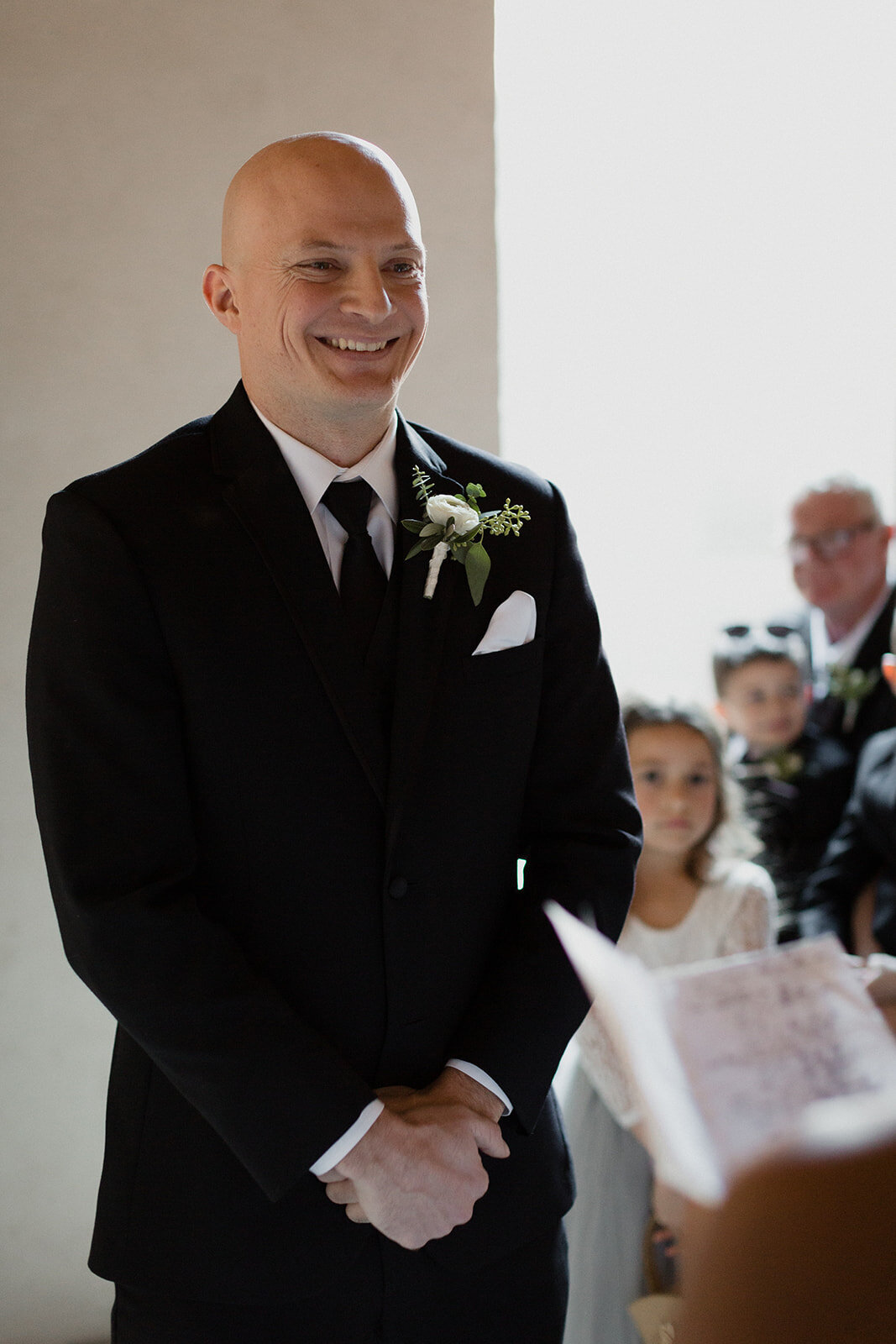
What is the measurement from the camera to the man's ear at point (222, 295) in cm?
138

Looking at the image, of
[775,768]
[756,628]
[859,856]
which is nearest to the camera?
[859,856]

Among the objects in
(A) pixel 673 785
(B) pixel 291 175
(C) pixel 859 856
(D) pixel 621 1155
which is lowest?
(D) pixel 621 1155

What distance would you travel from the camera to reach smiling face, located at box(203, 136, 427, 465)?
1310 mm

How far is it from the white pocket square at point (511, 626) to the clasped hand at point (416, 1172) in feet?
1.66

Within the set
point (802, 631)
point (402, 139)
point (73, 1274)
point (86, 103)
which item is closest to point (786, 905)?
point (802, 631)

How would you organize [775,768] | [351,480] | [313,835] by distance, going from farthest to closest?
[775,768] → [351,480] → [313,835]

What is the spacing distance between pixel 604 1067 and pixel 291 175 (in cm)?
160

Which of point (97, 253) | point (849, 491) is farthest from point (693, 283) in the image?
point (97, 253)

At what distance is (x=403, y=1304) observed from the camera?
1271 millimetres

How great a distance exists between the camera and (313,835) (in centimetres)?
128

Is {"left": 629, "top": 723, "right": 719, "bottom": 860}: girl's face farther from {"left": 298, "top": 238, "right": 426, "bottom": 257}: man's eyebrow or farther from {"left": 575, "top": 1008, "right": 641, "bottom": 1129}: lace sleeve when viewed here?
{"left": 298, "top": 238, "right": 426, "bottom": 257}: man's eyebrow

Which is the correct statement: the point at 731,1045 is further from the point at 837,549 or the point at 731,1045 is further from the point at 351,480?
the point at 837,549

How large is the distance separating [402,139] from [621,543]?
4.31 feet

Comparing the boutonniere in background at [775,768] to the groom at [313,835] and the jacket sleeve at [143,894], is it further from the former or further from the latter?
the jacket sleeve at [143,894]
